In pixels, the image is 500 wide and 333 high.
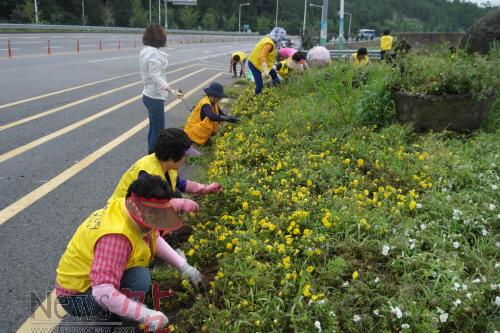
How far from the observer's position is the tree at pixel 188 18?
84.0 m

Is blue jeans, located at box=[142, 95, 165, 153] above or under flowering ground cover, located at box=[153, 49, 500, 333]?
above

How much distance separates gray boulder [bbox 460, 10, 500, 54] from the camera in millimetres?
7812

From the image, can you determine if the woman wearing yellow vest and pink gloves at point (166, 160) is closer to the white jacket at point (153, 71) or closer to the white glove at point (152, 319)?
the white glove at point (152, 319)

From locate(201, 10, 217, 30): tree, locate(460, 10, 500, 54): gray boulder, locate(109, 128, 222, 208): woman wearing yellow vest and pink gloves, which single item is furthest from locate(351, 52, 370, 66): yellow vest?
locate(201, 10, 217, 30): tree

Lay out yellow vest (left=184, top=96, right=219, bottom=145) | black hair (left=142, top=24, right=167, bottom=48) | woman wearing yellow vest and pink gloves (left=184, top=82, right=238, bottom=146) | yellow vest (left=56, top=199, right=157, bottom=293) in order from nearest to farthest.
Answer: yellow vest (left=56, top=199, right=157, bottom=293)
black hair (left=142, top=24, right=167, bottom=48)
woman wearing yellow vest and pink gloves (left=184, top=82, right=238, bottom=146)
yellow vest (left=184, top=96, right=219, bottom=145)

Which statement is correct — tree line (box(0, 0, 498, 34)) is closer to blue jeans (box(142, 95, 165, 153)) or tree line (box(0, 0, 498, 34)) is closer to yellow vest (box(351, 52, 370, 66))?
yellow vest (box(351, 52, 370, 66))

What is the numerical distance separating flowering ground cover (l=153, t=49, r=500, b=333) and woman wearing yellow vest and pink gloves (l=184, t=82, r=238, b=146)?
84 centimetres

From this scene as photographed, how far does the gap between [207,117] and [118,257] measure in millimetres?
4225

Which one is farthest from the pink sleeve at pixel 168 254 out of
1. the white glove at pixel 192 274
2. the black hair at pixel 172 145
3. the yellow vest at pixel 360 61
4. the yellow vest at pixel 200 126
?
the yellow vest at pixel 360 61

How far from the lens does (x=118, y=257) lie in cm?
255

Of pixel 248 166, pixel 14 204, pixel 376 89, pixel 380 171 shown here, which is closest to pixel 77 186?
pixel 14 204

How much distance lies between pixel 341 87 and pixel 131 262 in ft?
17.3

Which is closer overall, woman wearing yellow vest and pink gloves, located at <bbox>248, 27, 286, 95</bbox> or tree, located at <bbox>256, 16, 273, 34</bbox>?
woman wearing yellow vest and pink gloves, located at <bbox>248, 27, 286, 95</bbox>

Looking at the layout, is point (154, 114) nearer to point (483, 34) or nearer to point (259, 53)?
point (259, 53)
